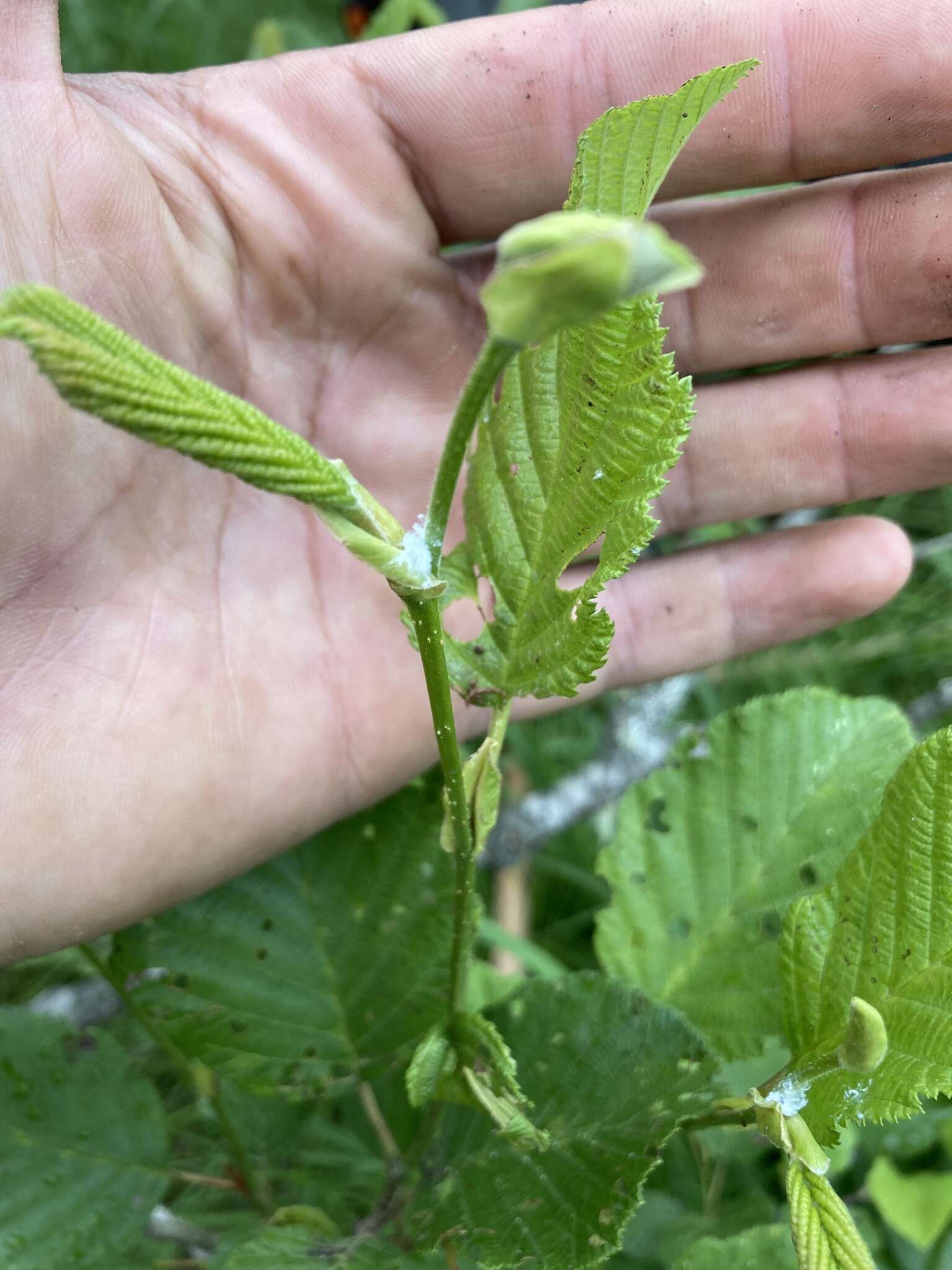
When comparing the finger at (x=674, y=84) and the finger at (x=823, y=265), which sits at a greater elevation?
the finger at (x=674, y=84)

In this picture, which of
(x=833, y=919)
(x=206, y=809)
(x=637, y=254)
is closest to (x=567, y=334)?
(x=637, y=254)

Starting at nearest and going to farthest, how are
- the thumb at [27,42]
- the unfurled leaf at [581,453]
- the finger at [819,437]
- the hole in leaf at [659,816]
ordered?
1. the unfurled leaf at [581,453]
2. the thumb at [27,42]
3. the hole in leaf at [659,816]
4. the finger at [819,437]

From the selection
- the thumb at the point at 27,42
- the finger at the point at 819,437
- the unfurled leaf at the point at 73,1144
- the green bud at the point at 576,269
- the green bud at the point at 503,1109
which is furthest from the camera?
the finger at the point at 819,437

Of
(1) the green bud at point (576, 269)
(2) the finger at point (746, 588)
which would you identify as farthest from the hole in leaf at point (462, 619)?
(1) the green bud at point (576, 269)

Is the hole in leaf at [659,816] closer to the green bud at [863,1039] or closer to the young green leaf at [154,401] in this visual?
the green bud at [863,1039]

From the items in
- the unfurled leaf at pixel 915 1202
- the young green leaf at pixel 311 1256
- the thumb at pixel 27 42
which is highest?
the thumb at pixel 27 42

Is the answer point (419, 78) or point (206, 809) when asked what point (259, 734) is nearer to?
point (206, 809)

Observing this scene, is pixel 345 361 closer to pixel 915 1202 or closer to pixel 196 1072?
pixel 196 1072
